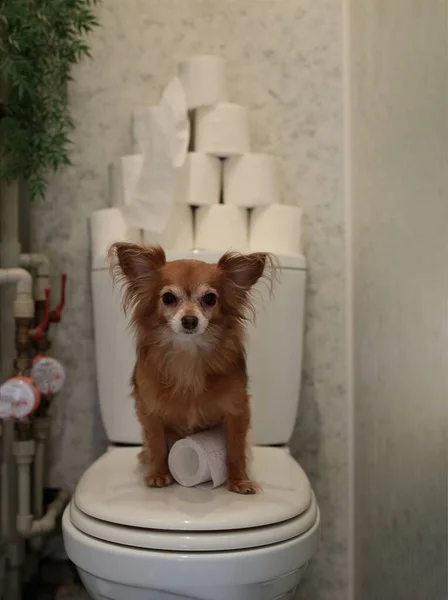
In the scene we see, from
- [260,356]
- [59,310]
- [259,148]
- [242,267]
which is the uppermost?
[259,148]

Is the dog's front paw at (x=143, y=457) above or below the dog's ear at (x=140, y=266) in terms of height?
below

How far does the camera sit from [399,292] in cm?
126

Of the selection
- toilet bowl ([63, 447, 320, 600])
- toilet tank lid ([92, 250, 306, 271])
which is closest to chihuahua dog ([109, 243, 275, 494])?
toilet bowl ([63, 447, 320, 600])

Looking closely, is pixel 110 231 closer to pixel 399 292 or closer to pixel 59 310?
pixel 59 310

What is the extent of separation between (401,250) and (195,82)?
2.31 feet

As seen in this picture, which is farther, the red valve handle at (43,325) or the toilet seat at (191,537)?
the red valve handle at (43,325)

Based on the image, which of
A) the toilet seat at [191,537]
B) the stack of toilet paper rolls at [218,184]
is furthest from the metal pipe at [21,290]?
the toilet seat at [191,537]

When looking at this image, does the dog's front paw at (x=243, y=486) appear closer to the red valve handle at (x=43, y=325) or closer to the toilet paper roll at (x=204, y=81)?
the red valve handle at (x=43, y=325)

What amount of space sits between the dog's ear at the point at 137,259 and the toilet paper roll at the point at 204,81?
0.61m

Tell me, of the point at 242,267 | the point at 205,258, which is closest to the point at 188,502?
the point at 242,267

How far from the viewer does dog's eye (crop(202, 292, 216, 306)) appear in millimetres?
1049

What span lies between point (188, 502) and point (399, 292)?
0.63 meters

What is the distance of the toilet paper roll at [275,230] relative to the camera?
1.48 metres

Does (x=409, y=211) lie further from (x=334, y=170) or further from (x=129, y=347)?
(x=129, y=347)
